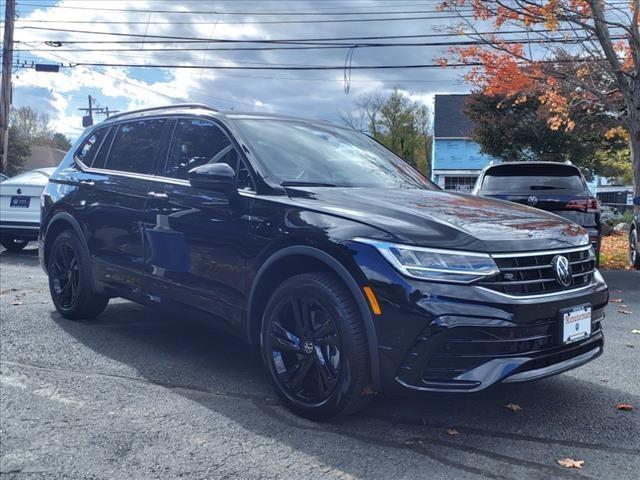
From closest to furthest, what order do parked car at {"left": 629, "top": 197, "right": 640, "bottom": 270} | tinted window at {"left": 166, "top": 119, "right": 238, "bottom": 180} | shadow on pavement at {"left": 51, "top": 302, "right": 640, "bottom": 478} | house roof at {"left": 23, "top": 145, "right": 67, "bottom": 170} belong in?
shadow on pavement at {"left": 51, "top": 302, "right": 640, "bottom": 478}, tinted window at {"left": 166, "top": 119, "right": 238, "bottom": 180}, parked car at {"left": 629, "top": 197, "right": 640, "bottom": 270}, house roof at {"left": 23, "top": 145, "right": 67, "bottom": 170}

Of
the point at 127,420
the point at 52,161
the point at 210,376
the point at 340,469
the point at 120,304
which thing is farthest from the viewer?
the point at 52,161

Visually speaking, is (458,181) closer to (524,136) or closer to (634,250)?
(524,136)

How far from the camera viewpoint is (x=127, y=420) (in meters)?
3.33

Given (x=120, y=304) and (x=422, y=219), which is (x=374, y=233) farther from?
(x=120, y=304)

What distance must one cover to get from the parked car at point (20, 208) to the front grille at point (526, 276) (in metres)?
8.91

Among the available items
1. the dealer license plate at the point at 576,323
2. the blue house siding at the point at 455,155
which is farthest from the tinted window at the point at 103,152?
the blue house siding at the point at 455,155

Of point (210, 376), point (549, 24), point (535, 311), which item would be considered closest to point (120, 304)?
point (210, 376)

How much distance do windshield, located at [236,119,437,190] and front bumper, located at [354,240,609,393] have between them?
1.07 meters

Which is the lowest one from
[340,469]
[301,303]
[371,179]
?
[340,469]

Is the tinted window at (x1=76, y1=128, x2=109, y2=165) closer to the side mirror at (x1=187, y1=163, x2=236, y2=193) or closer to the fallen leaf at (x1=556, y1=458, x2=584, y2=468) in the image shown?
the side mirror at (x1=187, y1=163, x2=236, y2=193)

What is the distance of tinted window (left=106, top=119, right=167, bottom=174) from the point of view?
4.75 metres

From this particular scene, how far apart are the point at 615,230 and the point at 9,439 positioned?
697 inches

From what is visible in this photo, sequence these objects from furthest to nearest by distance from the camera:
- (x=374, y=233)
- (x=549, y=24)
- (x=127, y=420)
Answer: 1. (x=549, y=24)
2. (x=127, y=420)
3. (x=374, y=233)

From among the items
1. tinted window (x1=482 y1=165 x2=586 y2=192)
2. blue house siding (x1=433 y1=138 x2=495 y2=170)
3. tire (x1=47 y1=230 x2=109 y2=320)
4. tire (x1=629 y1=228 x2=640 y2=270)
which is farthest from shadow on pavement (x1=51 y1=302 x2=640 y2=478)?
blue house siding (x1=433 y1=138 x2=495 y2=170)
